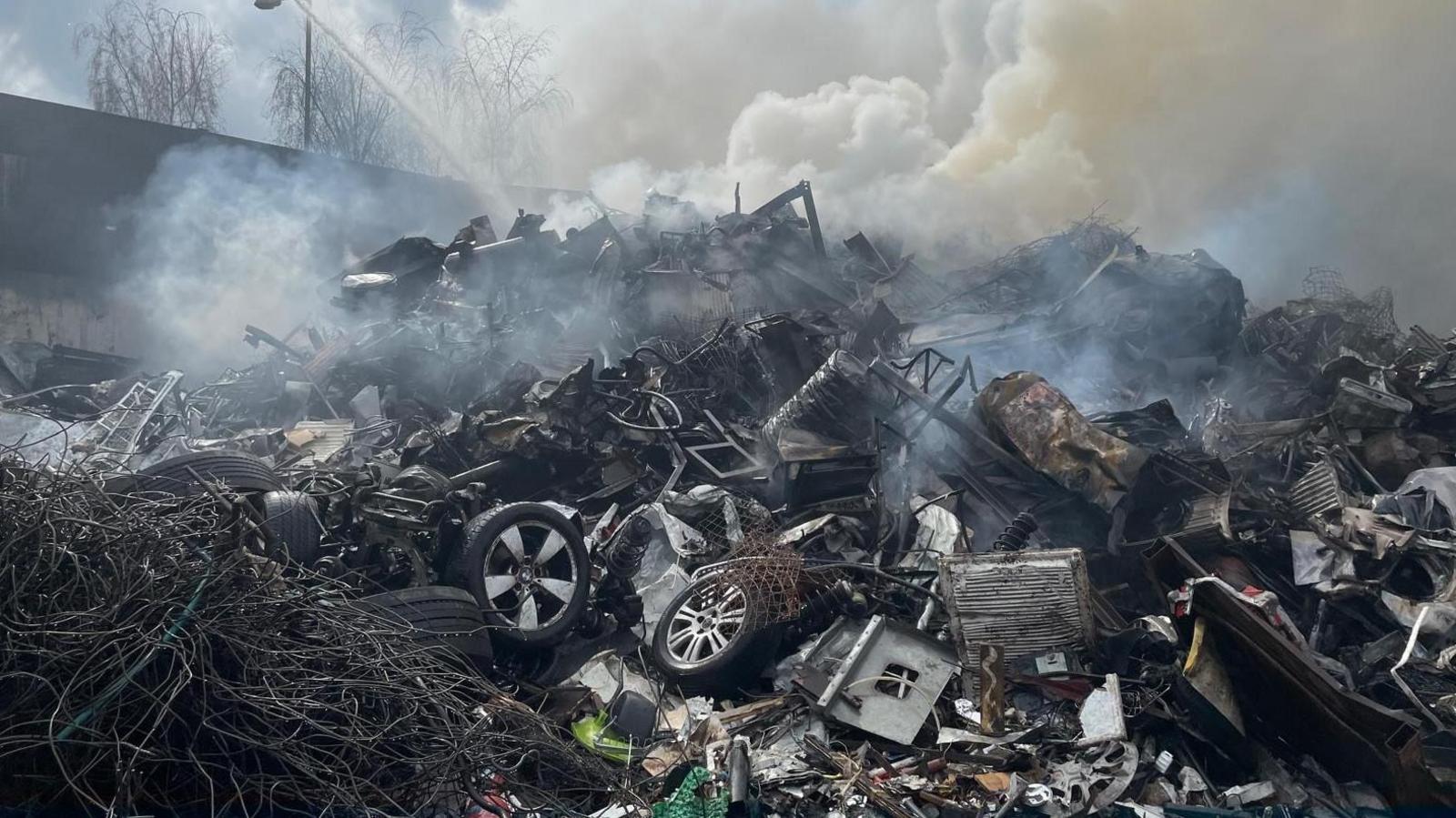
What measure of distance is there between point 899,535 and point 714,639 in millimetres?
1881

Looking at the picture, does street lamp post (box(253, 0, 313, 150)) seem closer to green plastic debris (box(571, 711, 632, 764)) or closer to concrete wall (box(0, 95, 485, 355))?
concrete wall (box(0, 95, 485, 355))

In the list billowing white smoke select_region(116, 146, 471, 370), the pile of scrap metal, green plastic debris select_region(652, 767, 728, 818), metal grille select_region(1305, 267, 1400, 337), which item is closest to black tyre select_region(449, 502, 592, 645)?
the pile of scrap metal

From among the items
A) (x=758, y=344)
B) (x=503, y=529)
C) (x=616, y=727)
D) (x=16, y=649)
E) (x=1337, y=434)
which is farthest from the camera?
(x=758, y=344)

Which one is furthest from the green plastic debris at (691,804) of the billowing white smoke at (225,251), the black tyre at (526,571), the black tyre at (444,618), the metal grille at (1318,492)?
the billowing white smoke at (225,251)

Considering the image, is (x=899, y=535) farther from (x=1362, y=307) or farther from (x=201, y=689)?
(x=1362, y=307)

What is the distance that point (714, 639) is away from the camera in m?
5.60

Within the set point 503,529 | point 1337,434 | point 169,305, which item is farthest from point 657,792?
point 169,305

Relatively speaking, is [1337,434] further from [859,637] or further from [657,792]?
[657,792]

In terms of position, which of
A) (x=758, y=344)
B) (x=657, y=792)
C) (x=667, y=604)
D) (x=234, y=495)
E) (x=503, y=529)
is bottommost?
(x=657, y=792)

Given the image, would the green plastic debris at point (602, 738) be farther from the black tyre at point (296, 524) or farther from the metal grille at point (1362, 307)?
the metal grille at point (1362, 307)

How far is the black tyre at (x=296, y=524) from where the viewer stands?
5.40 m

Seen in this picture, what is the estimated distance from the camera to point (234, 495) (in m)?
4.73

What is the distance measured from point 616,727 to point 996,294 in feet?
34.4

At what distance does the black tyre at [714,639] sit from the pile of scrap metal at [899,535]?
22 mm
